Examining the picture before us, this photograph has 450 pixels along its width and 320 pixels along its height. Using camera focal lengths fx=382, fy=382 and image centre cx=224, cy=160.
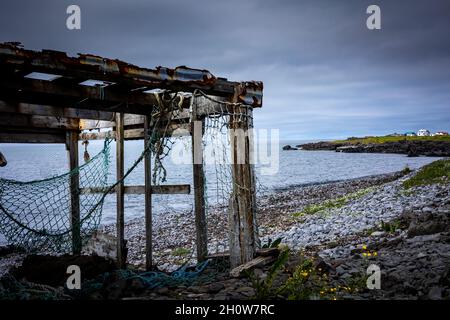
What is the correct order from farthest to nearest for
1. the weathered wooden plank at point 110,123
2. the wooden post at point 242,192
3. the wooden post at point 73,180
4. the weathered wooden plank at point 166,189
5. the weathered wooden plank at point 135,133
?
1. the wooden post at point 73,180
2. the weathered wooden plank at point 110,123
3. the weathered wooden plank at point 135,133
4. the weathered wooden plank at point 166,189
5. the wooden post at point 242,192

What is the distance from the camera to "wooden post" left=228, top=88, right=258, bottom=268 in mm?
6359

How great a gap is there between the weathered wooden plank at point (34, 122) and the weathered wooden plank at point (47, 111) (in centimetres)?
88

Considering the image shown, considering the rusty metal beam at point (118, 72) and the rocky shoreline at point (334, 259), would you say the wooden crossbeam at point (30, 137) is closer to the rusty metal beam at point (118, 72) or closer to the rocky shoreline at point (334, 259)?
the rocky shoreline at point (334, 259)

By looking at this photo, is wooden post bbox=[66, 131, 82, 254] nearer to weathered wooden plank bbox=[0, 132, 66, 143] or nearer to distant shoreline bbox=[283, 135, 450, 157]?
weathered wooden plank bbox=[0, 132, 66, 143]

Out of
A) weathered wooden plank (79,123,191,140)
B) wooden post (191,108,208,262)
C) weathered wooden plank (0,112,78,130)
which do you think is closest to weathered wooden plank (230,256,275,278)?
wooden post (191,108,208,262)

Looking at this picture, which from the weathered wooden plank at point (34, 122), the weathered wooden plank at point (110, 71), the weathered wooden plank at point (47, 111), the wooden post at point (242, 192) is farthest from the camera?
the weathered wooden plank at point (34, 122)

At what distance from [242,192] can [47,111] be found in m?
5.16

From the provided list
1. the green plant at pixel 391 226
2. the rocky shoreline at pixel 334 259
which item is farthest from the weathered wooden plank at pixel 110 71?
the green plant at pixel 391 226

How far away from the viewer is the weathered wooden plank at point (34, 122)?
9.31 m

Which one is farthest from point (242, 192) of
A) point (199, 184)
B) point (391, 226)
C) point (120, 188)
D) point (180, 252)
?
point (180, 252)

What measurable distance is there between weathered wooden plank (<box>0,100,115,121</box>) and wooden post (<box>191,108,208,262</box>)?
111 inches

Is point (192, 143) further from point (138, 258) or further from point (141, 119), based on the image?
point (138, 258)

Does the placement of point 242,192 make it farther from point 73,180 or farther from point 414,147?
point 414,147
